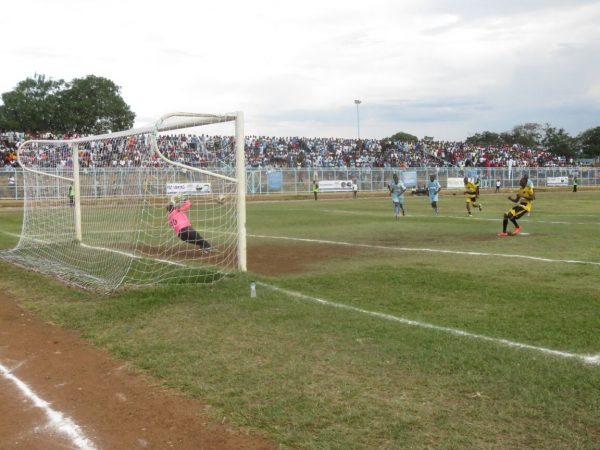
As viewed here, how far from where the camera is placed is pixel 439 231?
1859 cm

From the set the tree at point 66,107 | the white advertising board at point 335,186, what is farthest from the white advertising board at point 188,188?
the tree at point 66,107

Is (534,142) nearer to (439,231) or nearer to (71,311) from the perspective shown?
(439,231)

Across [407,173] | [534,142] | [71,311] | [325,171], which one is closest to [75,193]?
[71,311]

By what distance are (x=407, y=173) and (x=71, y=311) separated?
5120 centimetres

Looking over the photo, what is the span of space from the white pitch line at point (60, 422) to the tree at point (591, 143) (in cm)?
11548

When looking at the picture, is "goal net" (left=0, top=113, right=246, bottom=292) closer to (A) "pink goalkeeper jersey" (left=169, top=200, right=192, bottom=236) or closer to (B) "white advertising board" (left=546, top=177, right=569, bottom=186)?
(A) "pink goalkeeper jersey" (left=169, top=200, right=192, bottom=236)

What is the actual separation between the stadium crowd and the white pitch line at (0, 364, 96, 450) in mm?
5407

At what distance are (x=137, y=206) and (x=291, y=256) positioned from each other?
350cm

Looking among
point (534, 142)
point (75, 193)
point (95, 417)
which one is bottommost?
point (95, 417)

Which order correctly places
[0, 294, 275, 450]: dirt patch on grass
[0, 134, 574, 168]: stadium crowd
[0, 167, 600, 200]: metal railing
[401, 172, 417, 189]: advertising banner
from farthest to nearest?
[401, 172, 417, 189]: advertising banner
[0, 167, 600, 200]: metal railing
[0, 134, 574, 168]: stadium crowd
[0, 294, 275, 450]: dirt patch on grass

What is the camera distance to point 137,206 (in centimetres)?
1184

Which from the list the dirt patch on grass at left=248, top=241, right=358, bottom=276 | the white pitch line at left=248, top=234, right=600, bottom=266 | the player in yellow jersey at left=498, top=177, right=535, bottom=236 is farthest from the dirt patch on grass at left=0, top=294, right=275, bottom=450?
the player in yellow jersey at left=498, top=177, right=535, bottom=236

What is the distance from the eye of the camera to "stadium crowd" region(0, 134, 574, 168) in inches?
492

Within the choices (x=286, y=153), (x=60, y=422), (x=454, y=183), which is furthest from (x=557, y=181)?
(x=60, y=422)
